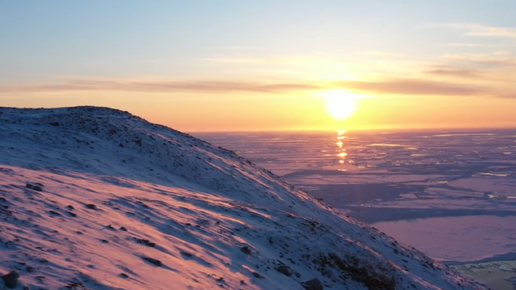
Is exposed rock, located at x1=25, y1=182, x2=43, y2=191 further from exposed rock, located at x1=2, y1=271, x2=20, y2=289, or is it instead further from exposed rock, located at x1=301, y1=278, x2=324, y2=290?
exposed rock, located at x1=301, y1=278, x2=324, y2=290

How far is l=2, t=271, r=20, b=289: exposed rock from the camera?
19.2 ft

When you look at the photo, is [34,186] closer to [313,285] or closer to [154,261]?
[154,261]

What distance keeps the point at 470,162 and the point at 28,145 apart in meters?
68.4

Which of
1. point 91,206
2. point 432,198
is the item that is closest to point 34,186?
point 91,206

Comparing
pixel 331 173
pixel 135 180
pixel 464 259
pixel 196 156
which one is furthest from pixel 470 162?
pixel 135 180

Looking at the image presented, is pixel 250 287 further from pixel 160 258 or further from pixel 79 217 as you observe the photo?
pixel 79 217

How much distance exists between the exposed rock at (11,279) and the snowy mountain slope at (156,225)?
0.50 feet

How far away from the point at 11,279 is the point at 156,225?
187 inches

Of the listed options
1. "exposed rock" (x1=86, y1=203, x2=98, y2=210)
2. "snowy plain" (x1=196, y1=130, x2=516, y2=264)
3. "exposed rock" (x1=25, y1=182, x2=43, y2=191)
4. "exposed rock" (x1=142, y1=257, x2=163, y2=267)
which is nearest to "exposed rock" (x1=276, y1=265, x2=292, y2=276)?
"exposed rock" (x1=142, y1=257, x2=163, y2=267)

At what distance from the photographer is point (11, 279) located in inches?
232

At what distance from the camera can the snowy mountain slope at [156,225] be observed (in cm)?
753

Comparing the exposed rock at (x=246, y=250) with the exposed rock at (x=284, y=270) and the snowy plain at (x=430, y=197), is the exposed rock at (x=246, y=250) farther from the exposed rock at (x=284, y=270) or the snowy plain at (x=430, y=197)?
the snowy plain at (x=430, y=197)

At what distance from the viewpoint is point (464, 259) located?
84.4ft

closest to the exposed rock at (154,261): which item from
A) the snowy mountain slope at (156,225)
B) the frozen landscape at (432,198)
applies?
the snowy mountain slope at (156,225)
